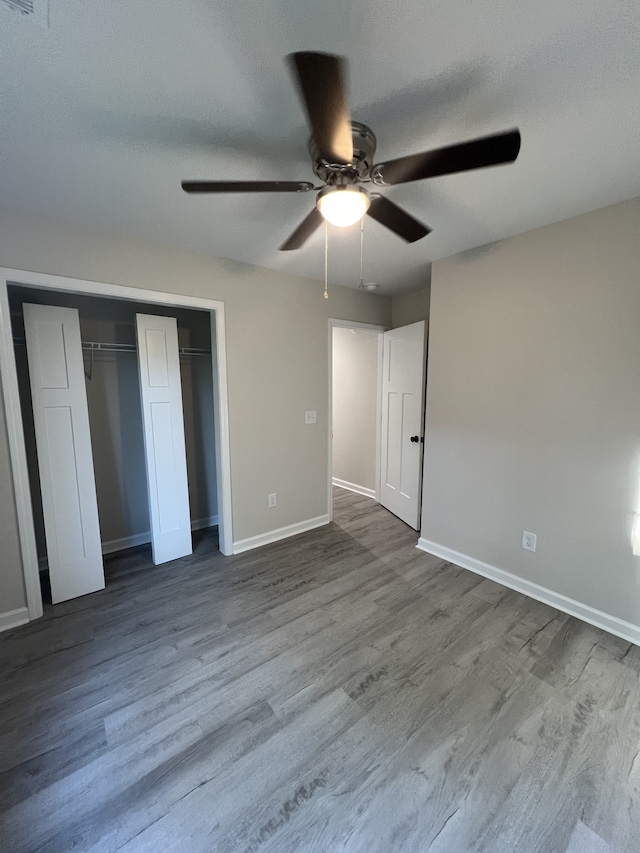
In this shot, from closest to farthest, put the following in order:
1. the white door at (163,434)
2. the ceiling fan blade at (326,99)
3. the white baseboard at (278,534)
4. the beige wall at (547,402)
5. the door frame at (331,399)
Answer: the ceiling fan blade at (326,99)
the beige wall at (547,402)
the white door at (163,434)
the white baseboard at (278,534)
the door frame at (331,399)

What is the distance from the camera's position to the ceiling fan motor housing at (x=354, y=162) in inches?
46.8

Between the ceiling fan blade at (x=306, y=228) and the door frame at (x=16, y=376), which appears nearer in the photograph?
the ceiling fan blade at (x=306, y=228)

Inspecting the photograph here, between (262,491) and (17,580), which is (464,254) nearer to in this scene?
(262,491)

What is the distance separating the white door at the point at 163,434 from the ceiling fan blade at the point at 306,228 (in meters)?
1.33

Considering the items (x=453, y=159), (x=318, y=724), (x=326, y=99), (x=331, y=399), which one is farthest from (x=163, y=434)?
(x=453, y=159)

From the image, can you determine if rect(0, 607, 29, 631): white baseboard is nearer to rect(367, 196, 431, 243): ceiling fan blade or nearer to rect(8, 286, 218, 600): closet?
rect(8, 286, 218, 600): closet

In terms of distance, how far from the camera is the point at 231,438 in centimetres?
281

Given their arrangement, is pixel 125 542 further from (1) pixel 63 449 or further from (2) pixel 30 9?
(2) pixel 30 9

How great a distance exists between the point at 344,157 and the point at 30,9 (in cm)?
89

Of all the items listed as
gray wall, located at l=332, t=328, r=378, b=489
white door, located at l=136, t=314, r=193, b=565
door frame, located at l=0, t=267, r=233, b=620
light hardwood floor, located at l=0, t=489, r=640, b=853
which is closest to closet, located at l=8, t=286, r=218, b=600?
white door, located at l=136, t=314, r=193, b=565

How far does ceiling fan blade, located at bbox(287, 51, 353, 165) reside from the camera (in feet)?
2.54

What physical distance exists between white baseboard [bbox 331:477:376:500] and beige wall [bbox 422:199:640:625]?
5.23 ft

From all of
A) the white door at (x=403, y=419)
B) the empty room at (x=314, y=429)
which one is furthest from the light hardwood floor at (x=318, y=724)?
the white door at (x=403, y=419)

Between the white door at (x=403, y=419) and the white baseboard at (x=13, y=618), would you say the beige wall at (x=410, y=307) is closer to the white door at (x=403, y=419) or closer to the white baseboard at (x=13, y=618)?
the white door at (x=403, y=419)
